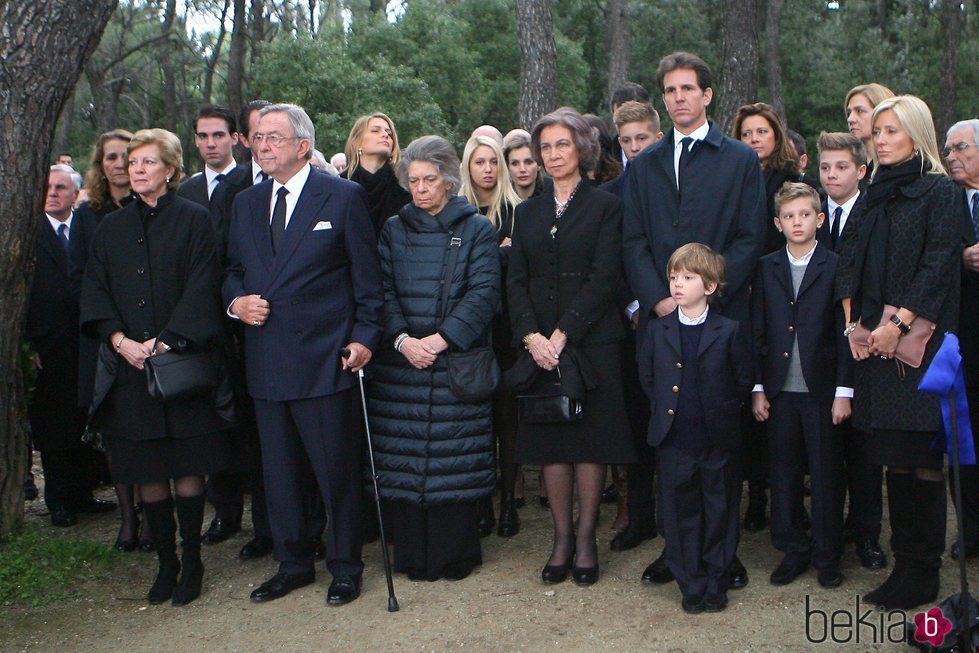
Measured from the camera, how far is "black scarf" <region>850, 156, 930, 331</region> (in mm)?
4262

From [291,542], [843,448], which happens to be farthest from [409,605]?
[843,448]

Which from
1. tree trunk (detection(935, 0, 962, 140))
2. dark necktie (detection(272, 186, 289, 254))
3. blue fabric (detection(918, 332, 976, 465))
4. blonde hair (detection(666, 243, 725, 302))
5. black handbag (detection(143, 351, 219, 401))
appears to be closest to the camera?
blue fabric (detection(918, 332, 976, 465))

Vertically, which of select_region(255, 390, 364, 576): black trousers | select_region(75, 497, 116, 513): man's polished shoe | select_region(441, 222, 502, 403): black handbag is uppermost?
select_region(441, 222, 502, 403): black handbag

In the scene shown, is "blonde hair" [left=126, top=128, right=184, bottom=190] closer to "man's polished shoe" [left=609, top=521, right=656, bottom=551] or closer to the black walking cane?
the black walking cane

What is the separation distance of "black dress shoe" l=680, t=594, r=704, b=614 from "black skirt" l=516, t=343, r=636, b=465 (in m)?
0.66

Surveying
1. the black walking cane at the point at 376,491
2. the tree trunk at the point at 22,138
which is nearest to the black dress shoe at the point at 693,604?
the black walking cane at the point at 376,491

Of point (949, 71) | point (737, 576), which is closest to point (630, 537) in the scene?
point (737, 576)

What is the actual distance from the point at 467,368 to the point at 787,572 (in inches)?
67.5

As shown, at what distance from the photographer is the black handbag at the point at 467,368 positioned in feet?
15.6

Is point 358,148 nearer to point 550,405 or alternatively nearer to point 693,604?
point 550,405

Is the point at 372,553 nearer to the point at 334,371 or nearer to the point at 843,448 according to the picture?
the point at 334,371

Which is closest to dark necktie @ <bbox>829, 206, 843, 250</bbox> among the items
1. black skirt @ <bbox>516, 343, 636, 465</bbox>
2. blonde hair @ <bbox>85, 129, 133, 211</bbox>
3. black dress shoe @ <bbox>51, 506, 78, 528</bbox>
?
black skirt @ <bbox>516, 343, 636, 465</bbox>

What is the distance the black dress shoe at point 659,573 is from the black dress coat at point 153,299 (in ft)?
6.90

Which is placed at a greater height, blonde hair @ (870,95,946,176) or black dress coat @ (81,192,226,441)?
blonde hair @ (870,95,946,176)
